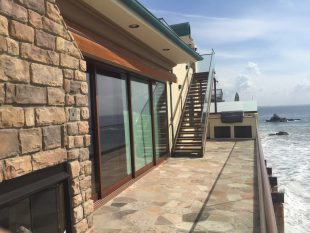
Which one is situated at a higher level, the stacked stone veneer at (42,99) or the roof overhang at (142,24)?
the roof overhang at (142,24)

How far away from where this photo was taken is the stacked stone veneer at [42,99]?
317 cm

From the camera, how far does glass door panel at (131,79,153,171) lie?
10.4 metres

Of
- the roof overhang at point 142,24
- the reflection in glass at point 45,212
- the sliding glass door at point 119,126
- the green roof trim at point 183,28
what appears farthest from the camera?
the green roof trim at point 183,28

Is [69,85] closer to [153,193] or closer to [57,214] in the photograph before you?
[57,214]

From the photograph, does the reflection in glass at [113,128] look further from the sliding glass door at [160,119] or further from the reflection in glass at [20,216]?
the reflection in glass at [20,216]

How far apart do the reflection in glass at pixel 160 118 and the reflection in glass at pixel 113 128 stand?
310 centimetres

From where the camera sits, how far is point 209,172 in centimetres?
1089

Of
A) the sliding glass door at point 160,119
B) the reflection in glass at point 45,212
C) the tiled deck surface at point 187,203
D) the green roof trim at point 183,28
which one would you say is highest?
the green roof trim at point 183,28

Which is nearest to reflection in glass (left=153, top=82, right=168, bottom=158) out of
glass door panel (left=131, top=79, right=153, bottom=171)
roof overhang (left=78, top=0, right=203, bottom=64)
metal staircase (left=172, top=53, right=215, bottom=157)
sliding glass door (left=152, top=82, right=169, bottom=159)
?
sliding glass door (left=152, top=82, right=169, bottom=159)

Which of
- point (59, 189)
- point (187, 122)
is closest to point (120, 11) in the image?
point (59, 189)

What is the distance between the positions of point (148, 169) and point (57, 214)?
7.55 m

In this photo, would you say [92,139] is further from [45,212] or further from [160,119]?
[160,119]

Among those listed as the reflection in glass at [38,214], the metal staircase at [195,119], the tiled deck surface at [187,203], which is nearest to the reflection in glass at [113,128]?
the tiled deck surface at [187,203]

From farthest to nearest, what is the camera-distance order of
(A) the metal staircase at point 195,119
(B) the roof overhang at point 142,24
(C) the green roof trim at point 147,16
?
(A) the metal staircase at point 195,119, (C) the green roof trim at point 147,16, (B) the roof overhang at point 142,24
